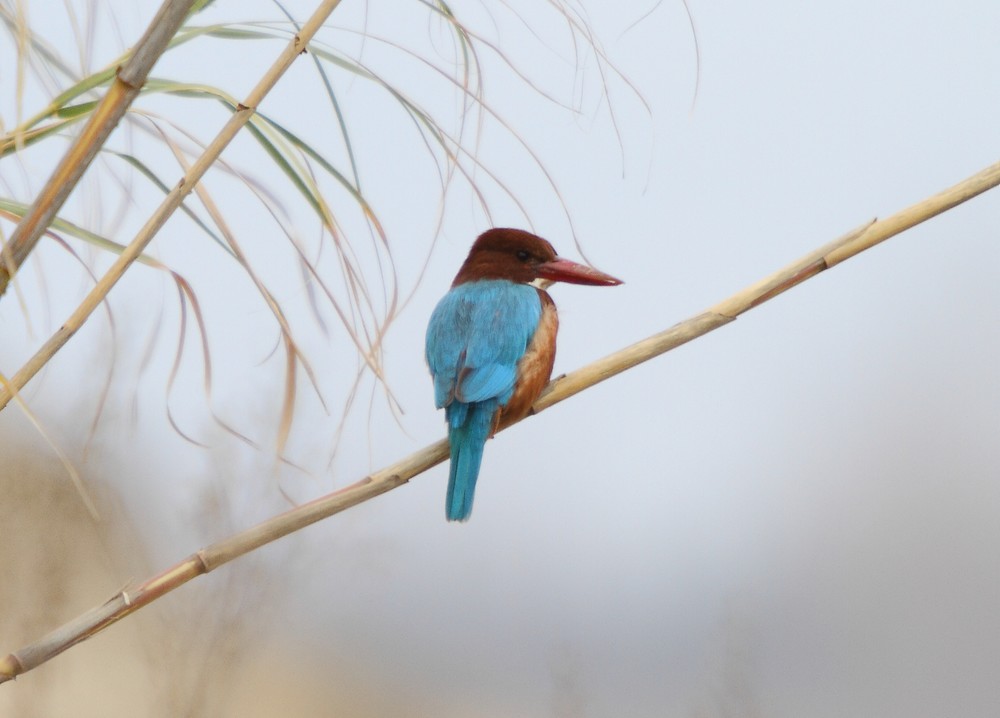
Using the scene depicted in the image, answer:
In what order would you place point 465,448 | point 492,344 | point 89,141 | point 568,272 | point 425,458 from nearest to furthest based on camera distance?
1. point 89,141
2. point 425,458
3. point 465,448
4. point 492,344
5. point 568,272

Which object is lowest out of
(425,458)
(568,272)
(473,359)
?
(425,458)

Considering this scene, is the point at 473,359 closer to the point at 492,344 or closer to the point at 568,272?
the point at 492,344

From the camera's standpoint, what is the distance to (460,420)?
1.19 meters

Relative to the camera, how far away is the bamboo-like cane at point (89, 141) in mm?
658

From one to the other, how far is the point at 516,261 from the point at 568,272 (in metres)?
0.10

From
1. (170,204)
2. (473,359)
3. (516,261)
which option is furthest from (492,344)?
(170,204)

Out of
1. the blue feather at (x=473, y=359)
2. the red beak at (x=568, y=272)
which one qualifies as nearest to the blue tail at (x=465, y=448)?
the blue feather at (x=473, y=359)

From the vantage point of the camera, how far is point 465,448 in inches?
45.7

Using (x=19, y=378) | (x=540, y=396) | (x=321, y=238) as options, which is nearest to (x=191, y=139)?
(x=321, y=238)

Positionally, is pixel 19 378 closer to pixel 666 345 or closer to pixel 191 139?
pixel 191 139

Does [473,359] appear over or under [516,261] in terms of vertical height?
under

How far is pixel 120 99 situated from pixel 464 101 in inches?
12.6

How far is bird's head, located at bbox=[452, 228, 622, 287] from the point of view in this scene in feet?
4.88

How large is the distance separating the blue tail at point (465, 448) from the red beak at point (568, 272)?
272 mm
